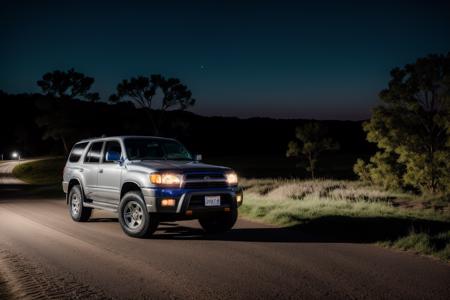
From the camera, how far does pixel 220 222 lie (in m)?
10.1

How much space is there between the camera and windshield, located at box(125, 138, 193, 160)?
10.4 metres

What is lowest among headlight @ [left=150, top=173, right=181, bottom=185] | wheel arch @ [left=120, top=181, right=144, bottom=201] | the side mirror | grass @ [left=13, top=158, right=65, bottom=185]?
grass @ [left=13, top=158, right=65, bottom=185]

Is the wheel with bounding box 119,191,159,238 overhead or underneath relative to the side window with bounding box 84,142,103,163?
underneath

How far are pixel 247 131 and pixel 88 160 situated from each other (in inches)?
6340

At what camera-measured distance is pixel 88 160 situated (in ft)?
37.9

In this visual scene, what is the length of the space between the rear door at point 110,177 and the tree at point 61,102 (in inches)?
1950

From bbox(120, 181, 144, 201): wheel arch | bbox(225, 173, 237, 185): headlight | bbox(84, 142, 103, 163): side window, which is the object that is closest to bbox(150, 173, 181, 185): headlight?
bbox(120, 181, 144, 201): wheel arch

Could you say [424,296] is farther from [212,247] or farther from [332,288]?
[212,247]

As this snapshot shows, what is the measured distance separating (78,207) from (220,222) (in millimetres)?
3875

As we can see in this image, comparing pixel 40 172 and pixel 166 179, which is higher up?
pixel 166 179

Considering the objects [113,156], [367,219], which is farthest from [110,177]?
[367,219]

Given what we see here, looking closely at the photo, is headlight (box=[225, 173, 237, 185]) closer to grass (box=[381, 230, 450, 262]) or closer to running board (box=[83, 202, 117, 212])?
running board (box=[83, 202, 117, 212])

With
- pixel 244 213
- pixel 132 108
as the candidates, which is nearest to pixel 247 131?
pixel 132 108

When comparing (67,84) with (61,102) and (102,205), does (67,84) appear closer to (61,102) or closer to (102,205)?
(61,102)
